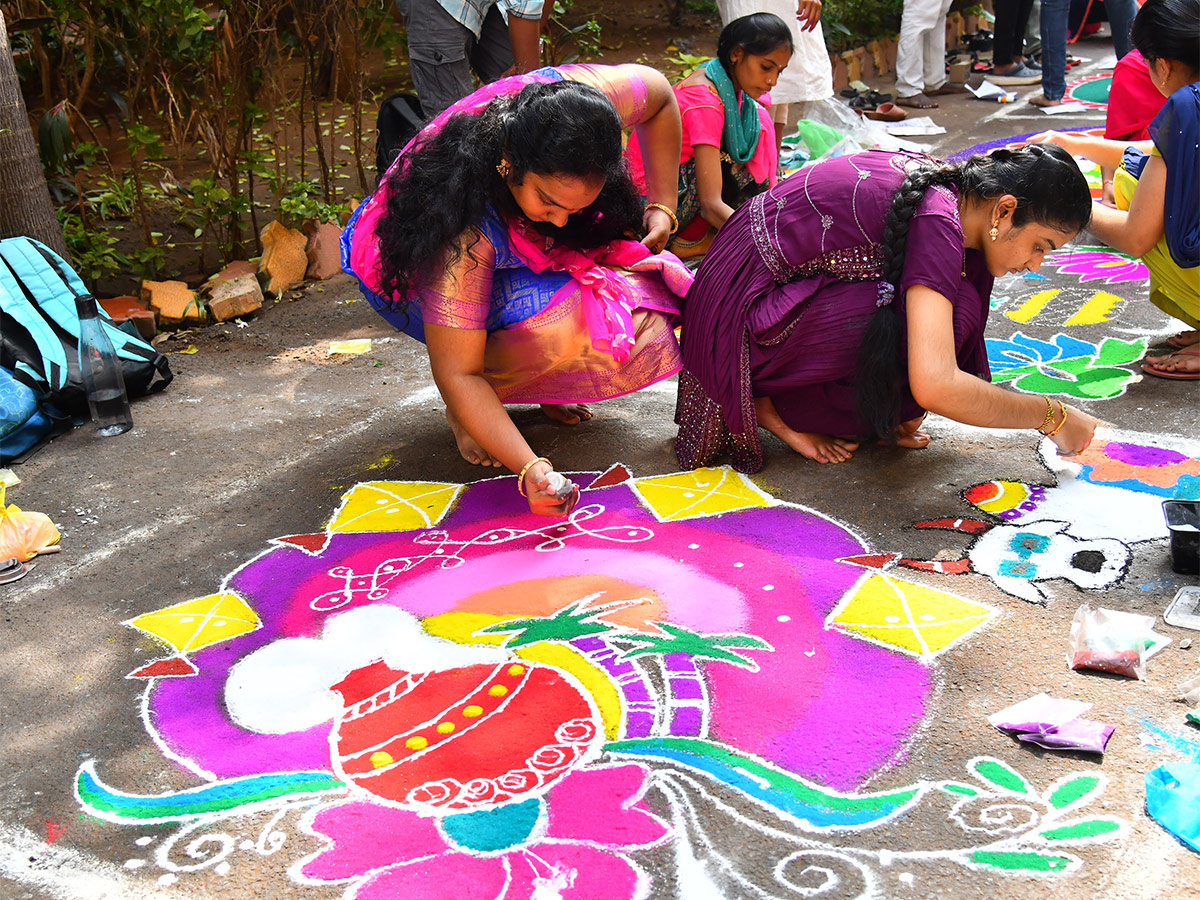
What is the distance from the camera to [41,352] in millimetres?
3232

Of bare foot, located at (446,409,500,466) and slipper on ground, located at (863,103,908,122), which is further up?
slipper on ground, located at (863,103,908,122)

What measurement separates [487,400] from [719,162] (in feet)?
5.89

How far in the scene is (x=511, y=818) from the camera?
1742mm

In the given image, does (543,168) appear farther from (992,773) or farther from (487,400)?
(992,773)

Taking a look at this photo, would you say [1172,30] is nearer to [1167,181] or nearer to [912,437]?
[1167,181]

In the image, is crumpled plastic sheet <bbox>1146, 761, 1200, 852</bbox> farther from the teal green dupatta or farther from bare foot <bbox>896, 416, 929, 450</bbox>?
the teal green dupatta

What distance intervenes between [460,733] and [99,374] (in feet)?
6.77

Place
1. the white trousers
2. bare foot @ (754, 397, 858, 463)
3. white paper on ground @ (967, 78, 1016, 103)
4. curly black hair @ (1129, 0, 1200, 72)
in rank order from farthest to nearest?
white paper on ground @ (967, 78, 1016, 103)
the white trousers
curly black hair @ (1129, 0, 1200, 72)
bare foot @ (754, 397, 858, 463)

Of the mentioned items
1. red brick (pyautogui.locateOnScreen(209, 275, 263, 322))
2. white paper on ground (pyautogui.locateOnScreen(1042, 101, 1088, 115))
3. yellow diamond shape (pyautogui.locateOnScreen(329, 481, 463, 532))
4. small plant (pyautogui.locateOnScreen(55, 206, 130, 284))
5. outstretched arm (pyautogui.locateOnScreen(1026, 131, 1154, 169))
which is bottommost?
yellow diamond shape (pyautogui.locateOnScreen(329, 481, 463, 532))

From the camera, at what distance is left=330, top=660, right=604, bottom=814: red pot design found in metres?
1.82

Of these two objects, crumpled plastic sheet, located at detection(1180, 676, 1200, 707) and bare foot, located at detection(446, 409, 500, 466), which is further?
bare foot, located at detection(446, 409, 500, 466)

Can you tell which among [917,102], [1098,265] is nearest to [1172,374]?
[1098,265]

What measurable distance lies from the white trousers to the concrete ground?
3532mm

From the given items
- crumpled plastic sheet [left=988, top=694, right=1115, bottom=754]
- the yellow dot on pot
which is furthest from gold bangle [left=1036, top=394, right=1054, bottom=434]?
the yellow dot on pot
